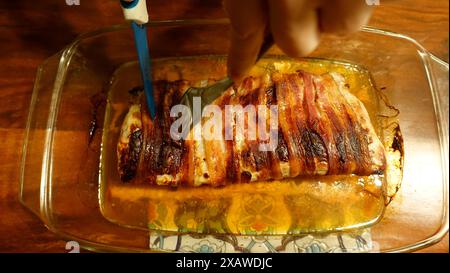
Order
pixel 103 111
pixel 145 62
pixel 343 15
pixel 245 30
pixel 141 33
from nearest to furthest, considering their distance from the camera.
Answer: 1. pixel 343 15
2. pixel 245 30
3. pixel 141 33
4. pixel 145 62
5. pixel 103 111

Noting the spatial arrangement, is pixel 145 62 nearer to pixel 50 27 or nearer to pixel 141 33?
pixel 141 33

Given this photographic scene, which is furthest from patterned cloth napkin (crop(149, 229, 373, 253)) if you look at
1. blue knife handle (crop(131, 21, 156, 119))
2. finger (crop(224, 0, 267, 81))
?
finger (crop(224, 0, 267, 81))

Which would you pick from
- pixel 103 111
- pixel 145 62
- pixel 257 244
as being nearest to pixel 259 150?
pixel 257 244

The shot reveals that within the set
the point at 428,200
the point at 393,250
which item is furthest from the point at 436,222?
the point at 393,250

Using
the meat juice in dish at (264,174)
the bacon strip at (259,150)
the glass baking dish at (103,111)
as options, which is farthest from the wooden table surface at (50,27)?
the bacon strip at (259,150)

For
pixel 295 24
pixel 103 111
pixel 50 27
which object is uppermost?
pixel 50 27
